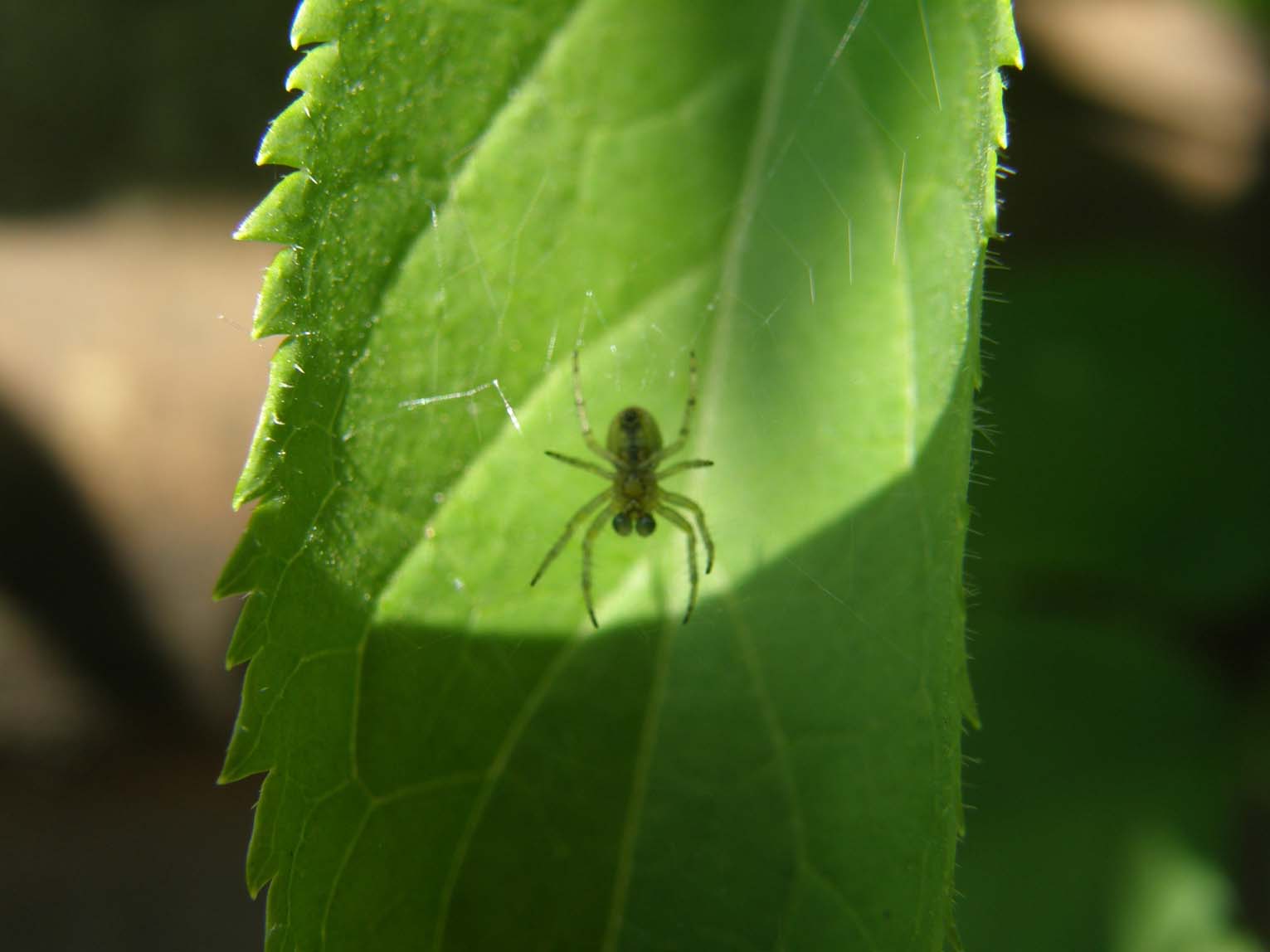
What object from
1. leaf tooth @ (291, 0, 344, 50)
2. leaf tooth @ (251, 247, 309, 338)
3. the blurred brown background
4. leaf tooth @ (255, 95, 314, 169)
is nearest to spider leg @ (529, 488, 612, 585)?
leaf tooth @ (251, 247, 309, 338)

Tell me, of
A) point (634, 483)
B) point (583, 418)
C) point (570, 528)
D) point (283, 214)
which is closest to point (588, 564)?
point (570, 528)

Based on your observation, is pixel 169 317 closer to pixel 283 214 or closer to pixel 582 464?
pixel 582 464

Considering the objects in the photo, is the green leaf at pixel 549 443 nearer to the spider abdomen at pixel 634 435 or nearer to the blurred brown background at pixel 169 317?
the spider abdomen at pixel 634 435

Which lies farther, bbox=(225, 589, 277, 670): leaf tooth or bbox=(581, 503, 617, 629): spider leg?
bbox=(581, 503, 617, 629): spider leg

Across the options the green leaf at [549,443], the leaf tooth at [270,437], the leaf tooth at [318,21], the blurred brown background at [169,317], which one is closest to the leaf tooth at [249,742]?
the green leaf at [549,443]

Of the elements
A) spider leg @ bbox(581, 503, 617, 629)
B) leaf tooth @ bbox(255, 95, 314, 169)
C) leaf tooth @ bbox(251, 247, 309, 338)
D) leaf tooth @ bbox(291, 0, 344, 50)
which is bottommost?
spider leg @ bbox(581, 503, 617, 629)

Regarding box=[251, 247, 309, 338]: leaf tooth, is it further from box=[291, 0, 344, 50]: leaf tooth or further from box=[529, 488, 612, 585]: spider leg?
box=[529, 488, 612, 585]: spider leg
